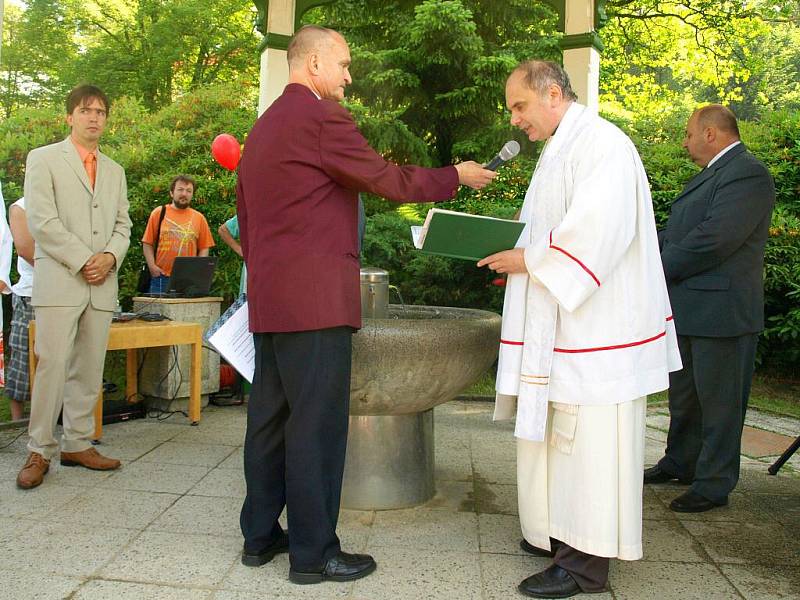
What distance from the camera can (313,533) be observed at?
2.78 meters

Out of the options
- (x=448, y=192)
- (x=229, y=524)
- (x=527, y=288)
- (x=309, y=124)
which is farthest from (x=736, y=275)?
(x=229, y=524)

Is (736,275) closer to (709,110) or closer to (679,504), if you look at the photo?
(709,110)

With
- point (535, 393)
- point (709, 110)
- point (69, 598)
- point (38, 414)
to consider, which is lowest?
point (69, 598)

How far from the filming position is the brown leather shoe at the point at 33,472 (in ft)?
12.3

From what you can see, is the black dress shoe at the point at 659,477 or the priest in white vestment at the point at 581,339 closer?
the priest in white vestment at the point at 581,339

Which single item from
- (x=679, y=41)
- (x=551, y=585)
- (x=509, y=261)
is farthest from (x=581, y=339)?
(x=679, y=41)

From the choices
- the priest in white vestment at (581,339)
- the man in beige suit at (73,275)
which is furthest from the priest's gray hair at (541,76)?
the man in beige suit at (73,275)

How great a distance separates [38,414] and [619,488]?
112 inches

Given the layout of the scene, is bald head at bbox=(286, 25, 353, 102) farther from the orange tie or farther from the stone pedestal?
the stone pedestal

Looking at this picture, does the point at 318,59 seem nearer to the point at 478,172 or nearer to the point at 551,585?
the point at 478,172

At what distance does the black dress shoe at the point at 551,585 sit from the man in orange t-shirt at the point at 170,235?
424 cm

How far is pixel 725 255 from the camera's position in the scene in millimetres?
3758

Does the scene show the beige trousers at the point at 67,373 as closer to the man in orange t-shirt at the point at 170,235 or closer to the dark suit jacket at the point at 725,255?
the man in orange t-shirt at the point at 170,235

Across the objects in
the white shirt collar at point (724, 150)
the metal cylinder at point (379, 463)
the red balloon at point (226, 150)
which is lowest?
the metal cylinder at point (379, 463)
